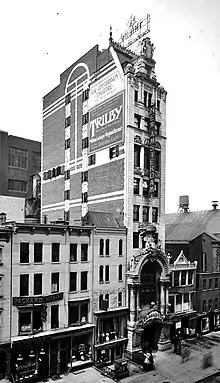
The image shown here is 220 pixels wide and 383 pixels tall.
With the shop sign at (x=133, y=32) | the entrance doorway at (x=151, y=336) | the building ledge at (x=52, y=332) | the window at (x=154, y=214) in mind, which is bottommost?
the entrance doorway at (x=151, y=336)

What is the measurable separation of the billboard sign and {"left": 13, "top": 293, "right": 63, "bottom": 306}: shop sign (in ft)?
99.7

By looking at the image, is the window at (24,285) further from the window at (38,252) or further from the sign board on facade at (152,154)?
the sign board on facade at (152,154)

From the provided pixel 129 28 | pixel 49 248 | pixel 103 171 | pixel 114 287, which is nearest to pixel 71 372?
pixel 114 287

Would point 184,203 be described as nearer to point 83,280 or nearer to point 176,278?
point 176,278

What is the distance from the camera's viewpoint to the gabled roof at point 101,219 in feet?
151

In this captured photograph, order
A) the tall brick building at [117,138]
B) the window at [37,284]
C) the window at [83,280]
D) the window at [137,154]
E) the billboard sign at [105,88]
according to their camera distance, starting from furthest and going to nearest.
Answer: the billboard sign at [105,88] → the window at [137,154] → the tall brick building at [117,138] → the window at [83,280] → the window at [37,284]

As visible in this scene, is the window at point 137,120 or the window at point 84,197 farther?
the window at point 84,197

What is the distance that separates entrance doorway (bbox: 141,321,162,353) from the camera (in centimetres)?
4668

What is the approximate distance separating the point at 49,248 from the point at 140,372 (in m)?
18.6

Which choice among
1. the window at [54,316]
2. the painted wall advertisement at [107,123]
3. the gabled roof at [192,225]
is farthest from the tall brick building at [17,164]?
the window at [54,316]

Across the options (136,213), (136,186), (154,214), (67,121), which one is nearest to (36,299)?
(136,213)

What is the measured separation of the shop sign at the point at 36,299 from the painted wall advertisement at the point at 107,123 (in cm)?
2385

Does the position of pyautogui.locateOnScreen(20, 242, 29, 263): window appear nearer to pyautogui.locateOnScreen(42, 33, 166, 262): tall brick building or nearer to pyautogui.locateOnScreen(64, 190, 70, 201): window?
pyautogui.locateOnScreen(42, 33, 166, 262): tall brick building

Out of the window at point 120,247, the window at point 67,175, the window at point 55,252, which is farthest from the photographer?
the window at point 67,175
